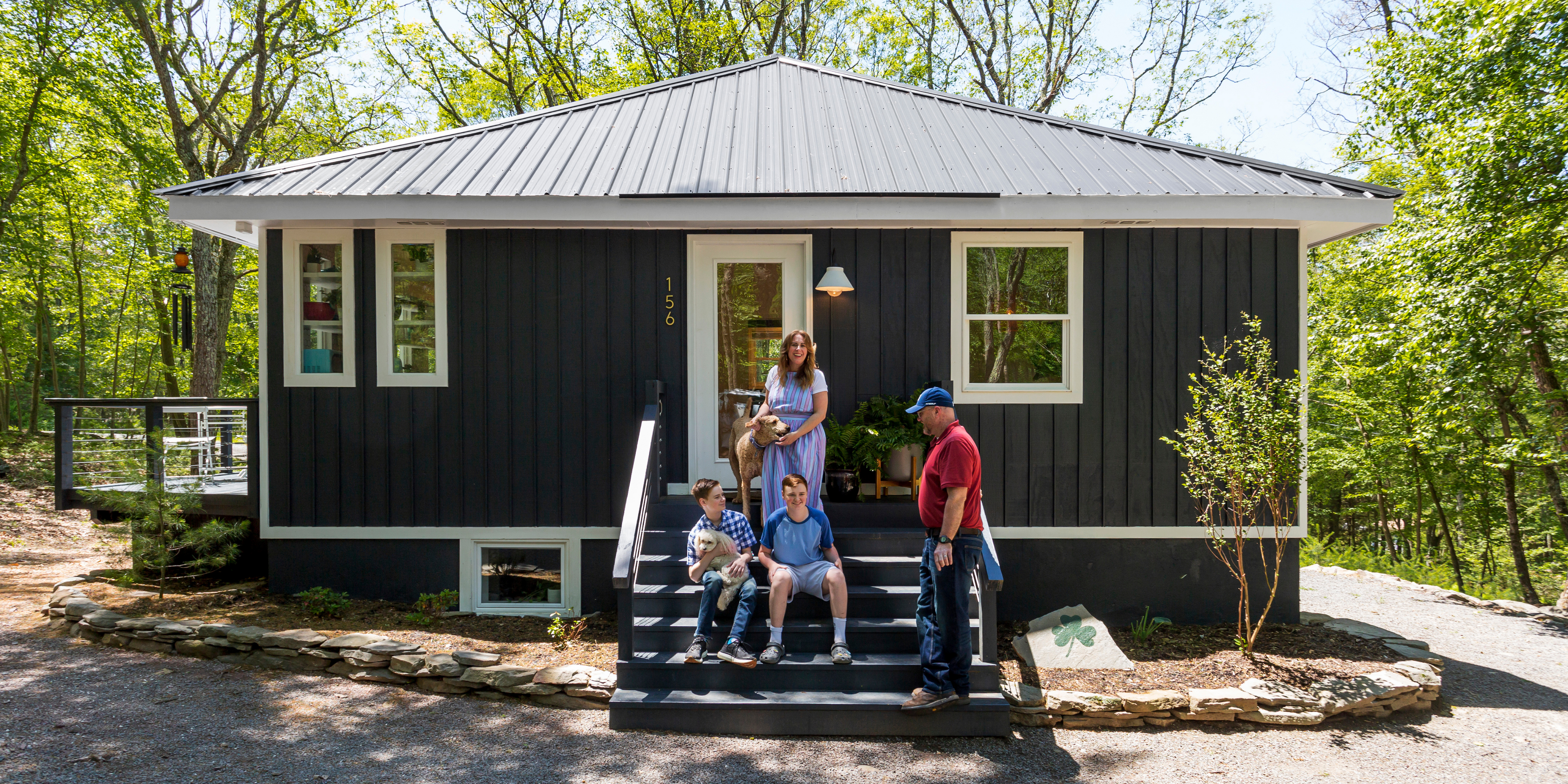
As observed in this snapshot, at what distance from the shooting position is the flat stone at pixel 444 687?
15.6 ft

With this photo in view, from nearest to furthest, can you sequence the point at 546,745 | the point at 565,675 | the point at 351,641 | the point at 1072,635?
the point at 546,745 → the point at 565,675 → the point at 351,641 → the point at 1072,635

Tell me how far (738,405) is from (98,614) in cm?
491

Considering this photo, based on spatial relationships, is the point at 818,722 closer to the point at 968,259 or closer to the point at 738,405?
the point at 738,405

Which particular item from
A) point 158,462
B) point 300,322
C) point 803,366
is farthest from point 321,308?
point 803,366

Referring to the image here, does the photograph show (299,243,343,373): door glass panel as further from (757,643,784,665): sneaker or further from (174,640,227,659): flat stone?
(757,643,784,665): sneaker

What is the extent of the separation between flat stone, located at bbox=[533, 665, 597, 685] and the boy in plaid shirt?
24.7 inches

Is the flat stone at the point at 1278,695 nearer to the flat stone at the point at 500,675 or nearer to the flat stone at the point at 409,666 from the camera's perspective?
the flat stone at the point at 500,675

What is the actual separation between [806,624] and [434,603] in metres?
3.30

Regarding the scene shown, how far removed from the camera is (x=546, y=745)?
4043 millimetres

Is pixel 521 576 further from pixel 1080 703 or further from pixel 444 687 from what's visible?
pixel 1080 703

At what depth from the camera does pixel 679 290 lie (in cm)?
638

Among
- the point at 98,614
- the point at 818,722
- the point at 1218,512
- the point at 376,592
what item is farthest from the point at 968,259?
the point at 98,614

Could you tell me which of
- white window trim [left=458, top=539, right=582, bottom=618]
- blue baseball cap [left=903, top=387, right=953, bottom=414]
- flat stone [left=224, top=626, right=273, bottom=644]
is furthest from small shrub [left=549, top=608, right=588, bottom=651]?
blue baseball cap [left=903, top=387, right=953, bottom=414]

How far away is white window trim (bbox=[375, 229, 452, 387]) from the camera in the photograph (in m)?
6.33
